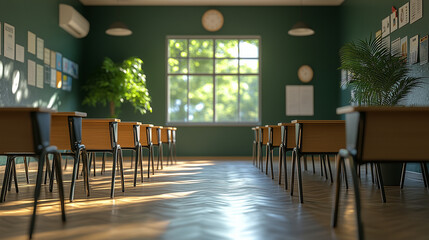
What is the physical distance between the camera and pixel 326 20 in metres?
10.9

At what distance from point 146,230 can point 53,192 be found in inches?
80.5

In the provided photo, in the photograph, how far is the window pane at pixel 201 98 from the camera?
36.1 ft

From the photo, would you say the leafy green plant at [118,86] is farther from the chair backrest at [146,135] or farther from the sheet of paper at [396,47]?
the sheet of paper at [396,47]

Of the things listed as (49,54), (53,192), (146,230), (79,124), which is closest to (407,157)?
(146,230)

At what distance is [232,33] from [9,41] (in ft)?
18.3

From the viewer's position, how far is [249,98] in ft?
36.1

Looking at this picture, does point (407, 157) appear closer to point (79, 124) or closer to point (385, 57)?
point (79, 124)

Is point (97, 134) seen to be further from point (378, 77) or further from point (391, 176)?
point (378, 77)

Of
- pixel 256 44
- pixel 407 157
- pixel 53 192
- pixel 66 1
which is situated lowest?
pixel 53 192

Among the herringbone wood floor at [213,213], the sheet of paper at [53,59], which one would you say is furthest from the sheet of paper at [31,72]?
the herringbone wood floor at [213,213]

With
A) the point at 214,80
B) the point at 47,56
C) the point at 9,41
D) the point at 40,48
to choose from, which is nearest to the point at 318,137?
the point at 9,41

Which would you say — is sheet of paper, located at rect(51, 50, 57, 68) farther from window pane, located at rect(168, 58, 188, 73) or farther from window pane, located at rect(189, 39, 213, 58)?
window pane, located at rect(189, 39, 213, 58)

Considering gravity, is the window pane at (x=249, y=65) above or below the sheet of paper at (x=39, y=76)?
above

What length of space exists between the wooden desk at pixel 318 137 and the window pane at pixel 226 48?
703cm
